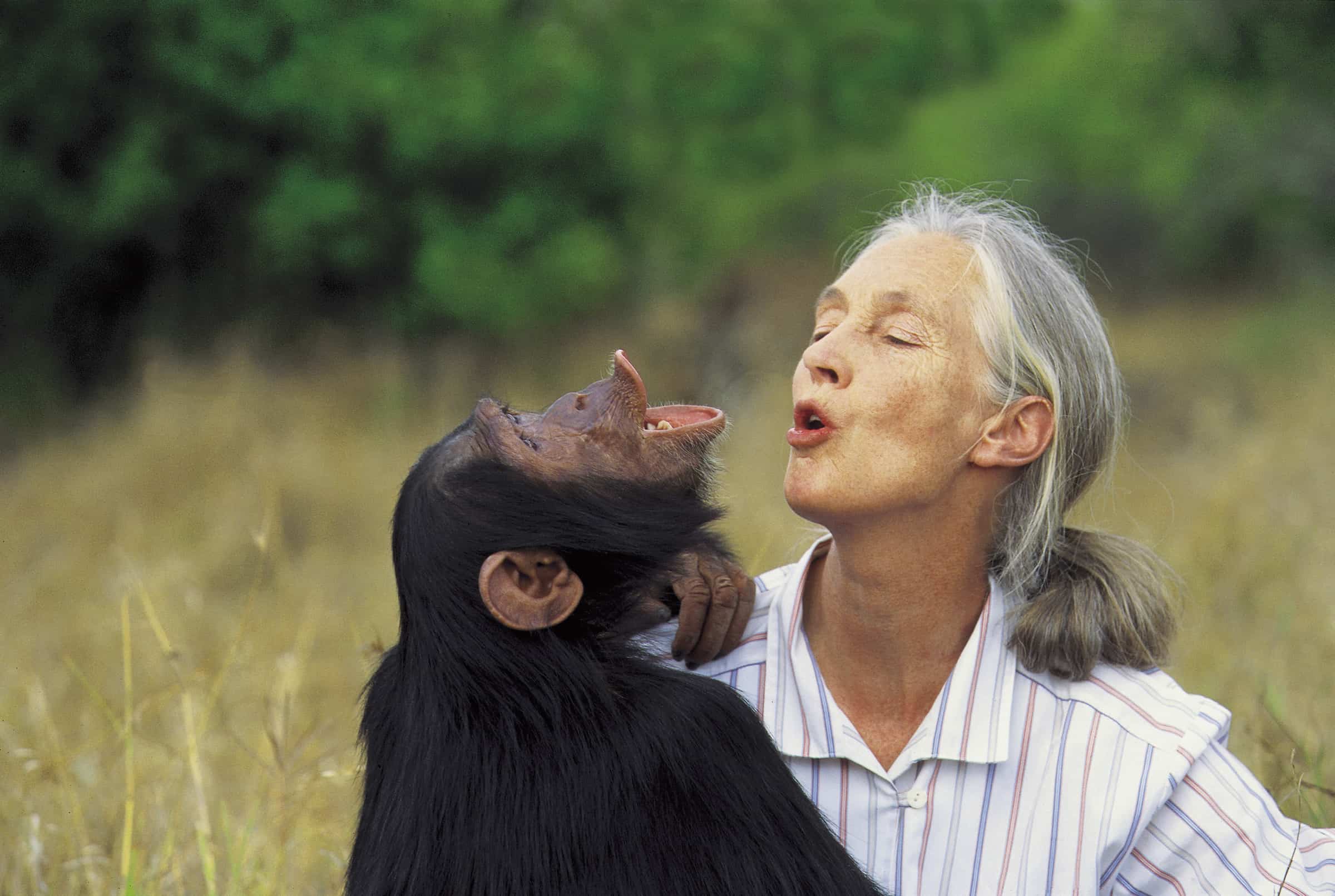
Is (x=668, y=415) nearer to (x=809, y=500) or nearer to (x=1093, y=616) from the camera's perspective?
(x=809, y=500)

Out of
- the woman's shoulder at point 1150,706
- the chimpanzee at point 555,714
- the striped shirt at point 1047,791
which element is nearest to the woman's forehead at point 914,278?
the chimpanzee at point 555,714

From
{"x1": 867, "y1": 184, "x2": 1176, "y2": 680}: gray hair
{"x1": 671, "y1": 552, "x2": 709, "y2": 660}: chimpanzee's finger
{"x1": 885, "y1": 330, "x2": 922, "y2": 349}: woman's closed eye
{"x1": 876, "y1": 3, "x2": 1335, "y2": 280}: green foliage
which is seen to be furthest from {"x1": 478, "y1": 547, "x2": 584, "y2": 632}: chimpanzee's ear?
{"x1": 876, "y1": 3, "x2": 1335, "y2": 280}: green foliage

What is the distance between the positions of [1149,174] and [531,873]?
14.6m

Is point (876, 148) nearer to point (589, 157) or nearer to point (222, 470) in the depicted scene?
point (589, 157)

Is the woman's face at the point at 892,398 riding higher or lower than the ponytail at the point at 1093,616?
higher

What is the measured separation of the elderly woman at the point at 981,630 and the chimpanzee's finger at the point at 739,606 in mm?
12

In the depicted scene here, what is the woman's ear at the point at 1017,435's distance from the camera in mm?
2566

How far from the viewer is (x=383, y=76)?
11297 millimetres

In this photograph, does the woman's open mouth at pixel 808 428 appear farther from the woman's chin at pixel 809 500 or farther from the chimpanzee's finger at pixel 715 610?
the chimpanzee's finger at pixel 715 610

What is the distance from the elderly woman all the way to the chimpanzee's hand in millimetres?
10

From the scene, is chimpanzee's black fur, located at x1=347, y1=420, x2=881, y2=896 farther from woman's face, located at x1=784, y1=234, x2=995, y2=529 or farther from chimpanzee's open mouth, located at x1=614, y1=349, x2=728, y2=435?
woman's face, located at x1=784, y1=234, x2=995, y2=529

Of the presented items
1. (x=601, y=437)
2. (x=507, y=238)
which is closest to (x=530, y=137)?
(x=507, y=238)

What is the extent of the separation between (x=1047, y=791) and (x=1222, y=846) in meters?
0.31

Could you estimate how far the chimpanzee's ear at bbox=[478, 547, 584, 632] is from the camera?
7.60 feet
